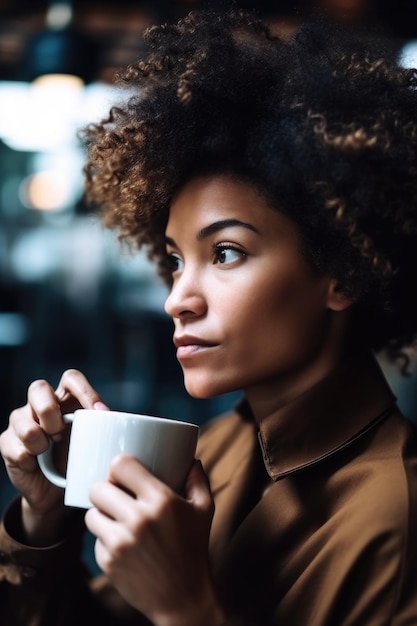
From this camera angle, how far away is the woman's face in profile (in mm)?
1007

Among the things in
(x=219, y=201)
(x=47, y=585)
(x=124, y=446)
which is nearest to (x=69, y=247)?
(x=47, y=585)

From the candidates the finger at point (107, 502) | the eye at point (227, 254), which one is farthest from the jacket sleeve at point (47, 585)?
the eye at point (227, 254)

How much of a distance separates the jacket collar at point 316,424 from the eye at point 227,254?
200 mm

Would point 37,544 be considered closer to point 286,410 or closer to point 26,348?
point 286,410

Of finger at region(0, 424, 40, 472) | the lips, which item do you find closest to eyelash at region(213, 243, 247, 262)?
the lips

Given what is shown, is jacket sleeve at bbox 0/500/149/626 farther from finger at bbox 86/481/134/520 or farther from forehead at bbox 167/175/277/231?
forehead at bbox 167/175/277/231

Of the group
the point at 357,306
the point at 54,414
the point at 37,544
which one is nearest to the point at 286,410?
the point at 357,306

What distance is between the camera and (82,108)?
308 centimetres

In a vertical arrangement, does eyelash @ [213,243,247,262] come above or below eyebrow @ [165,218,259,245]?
below

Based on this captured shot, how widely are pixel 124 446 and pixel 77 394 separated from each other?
21cm

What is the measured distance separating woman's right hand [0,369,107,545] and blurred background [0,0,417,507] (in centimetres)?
189

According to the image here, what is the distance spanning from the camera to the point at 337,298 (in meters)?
1.06

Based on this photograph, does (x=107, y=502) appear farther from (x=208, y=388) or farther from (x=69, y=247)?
(x=69, y=247)

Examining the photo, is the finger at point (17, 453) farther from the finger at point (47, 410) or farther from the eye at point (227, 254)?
the eye at point (227, 254)
